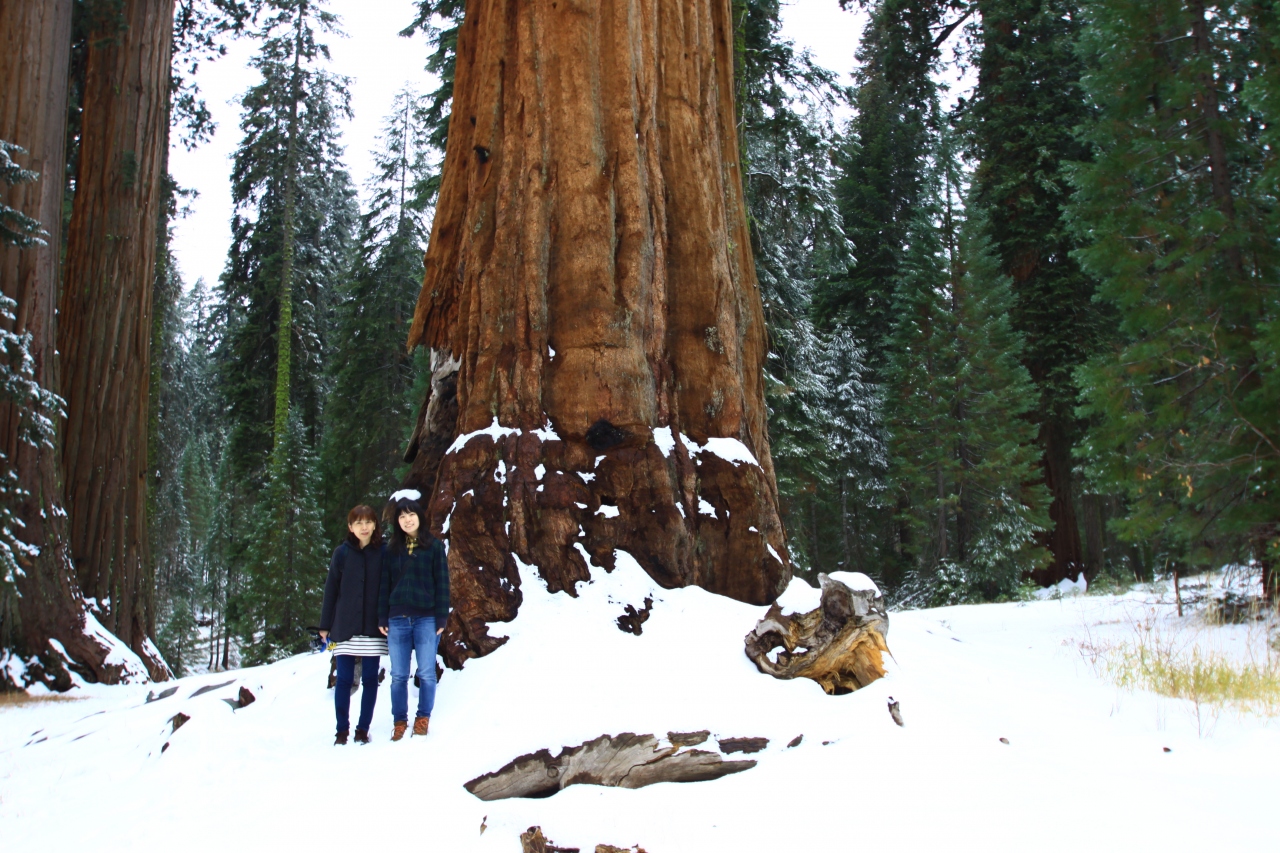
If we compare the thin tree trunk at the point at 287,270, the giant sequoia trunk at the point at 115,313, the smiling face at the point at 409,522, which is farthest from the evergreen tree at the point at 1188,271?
the thin tree trunk at the point at 287,270

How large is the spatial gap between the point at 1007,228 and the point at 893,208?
20.8 feet

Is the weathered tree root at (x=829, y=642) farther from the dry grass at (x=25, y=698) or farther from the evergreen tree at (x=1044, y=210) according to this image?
the evergreen tree at (x=1044, y=210)

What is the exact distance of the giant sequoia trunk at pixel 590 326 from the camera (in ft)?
16.9

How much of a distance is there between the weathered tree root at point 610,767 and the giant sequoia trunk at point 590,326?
1.11m

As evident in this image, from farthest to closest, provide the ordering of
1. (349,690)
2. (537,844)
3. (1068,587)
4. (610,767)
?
(1068,587) → (349,690) → (610,767) → (537,844)

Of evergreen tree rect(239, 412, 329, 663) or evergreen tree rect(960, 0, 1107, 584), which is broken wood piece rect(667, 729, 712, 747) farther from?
evergreen tree rect(239, 412, 329, 663)

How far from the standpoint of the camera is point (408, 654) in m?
4.51

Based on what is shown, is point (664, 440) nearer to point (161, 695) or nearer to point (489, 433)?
point (489, 433)

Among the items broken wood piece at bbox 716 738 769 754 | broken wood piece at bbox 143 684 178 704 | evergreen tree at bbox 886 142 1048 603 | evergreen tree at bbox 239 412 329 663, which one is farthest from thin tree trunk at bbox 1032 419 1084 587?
evergreen tree at bbox 239 412 329 663

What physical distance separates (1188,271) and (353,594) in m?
8.49

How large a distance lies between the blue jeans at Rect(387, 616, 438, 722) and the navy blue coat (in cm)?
20

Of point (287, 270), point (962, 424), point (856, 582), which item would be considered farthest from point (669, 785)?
point (287, 270)

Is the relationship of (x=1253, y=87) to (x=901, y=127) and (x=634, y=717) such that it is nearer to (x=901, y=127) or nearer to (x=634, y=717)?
(x=634, y=717)

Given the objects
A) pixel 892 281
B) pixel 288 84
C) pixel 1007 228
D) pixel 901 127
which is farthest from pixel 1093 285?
pixel 288 84
